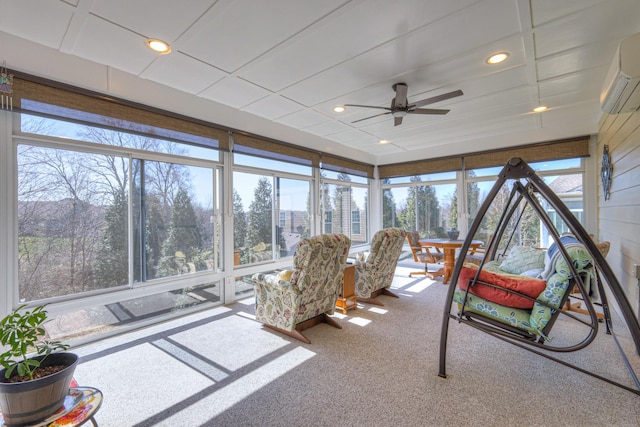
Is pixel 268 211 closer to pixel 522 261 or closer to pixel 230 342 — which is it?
pixel 230 342

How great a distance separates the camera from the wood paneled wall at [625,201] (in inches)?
105

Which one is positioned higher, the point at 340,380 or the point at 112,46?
the point at 112,46

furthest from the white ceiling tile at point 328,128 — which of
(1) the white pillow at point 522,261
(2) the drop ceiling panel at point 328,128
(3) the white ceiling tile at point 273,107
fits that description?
(1) the white pillow at point 522,261

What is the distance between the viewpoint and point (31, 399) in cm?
115

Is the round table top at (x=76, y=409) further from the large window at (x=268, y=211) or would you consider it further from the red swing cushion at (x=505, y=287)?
the large window at (x=268, y=211)

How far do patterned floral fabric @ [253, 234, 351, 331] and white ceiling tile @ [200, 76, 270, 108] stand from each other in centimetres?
188

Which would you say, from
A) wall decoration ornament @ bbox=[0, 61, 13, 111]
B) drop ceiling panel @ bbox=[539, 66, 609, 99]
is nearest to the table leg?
drop ceiling panel @ bbox=[539, 66, 609, 99]

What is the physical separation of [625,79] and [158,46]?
3.81 metres

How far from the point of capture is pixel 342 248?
2.94 metres

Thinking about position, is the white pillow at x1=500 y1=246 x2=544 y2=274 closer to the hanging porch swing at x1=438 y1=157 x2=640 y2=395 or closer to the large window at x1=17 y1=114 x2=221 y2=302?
the hanging porch swing at x1=438 y1=157 x2=640 y2=395

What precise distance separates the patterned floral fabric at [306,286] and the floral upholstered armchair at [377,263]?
2.27 ft

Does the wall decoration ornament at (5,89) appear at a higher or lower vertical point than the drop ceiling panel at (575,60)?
lower

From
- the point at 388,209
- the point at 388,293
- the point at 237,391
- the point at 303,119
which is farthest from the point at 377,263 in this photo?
the point at 388,209

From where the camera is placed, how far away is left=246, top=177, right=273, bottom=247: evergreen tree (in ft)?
14.6
